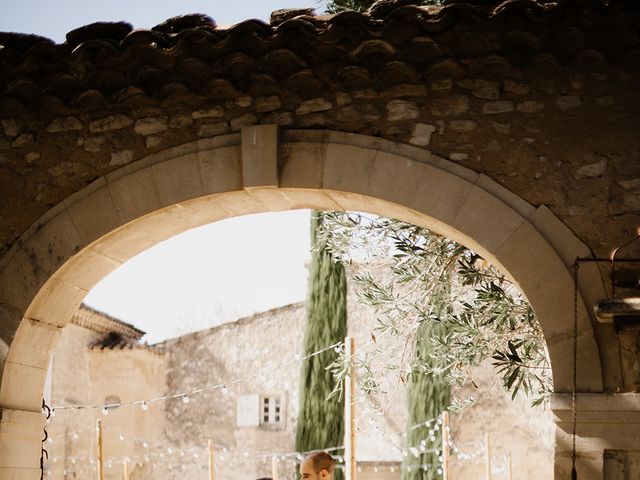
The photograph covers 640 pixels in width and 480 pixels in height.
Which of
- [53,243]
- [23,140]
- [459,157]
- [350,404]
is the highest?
[23,140]

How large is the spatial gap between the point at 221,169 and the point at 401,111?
3.32 feet

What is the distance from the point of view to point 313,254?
610 inches

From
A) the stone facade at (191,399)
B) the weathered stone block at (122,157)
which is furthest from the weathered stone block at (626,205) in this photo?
the stone facade at (191,399)

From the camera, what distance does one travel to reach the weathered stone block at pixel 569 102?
4.75 metres

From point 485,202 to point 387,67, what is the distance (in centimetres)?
87

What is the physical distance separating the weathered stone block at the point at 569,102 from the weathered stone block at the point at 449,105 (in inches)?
18.5

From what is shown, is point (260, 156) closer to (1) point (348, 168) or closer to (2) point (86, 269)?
(1) point (348, 168)

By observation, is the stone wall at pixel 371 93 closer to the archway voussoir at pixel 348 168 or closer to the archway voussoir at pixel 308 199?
the archway voussoir at pixel 348 168

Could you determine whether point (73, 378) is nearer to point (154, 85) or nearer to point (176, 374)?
point (176, 374)

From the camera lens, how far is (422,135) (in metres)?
4.86

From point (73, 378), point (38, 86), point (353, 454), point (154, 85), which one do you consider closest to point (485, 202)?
point (154, 85)

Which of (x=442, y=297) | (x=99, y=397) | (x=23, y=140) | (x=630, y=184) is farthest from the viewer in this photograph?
(x=99, y=397)

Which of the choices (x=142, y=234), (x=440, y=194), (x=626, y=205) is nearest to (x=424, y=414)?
(x=142, y=234)

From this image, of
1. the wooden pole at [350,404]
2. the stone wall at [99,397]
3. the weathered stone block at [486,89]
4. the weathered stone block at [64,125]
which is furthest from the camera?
the stone wall at [99,397]
